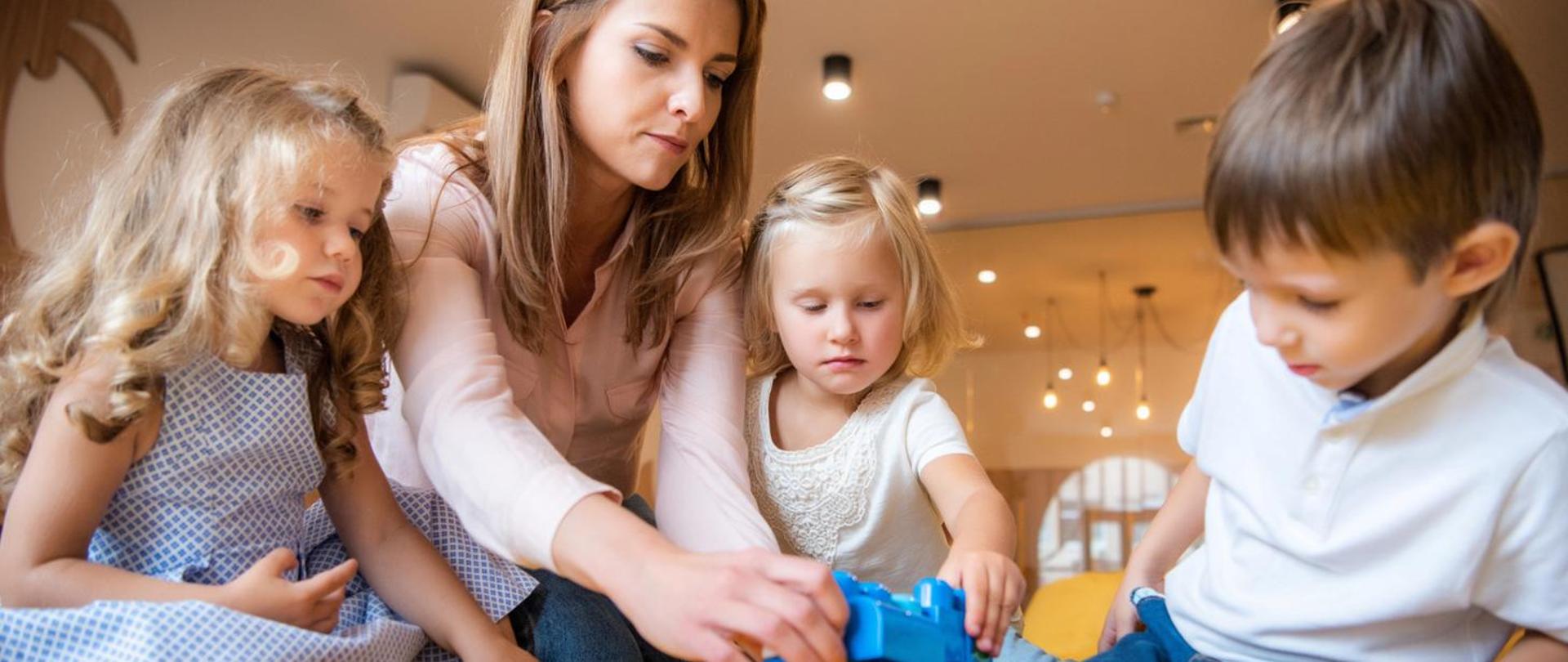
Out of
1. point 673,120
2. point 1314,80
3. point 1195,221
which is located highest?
point 1314,80

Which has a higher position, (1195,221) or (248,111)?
(248,111)

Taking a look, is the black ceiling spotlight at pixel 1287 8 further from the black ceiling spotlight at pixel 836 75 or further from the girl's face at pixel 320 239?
the girl's face at pixel 320 239

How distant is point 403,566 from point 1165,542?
24.3 inches

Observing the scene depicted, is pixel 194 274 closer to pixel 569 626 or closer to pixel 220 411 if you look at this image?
pixel 220 411

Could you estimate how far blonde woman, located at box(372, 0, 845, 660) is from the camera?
86 cm

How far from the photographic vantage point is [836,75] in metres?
3.48

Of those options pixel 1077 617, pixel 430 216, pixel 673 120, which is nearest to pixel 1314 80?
pixel 673 120

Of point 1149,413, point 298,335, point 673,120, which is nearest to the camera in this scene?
point 298,335

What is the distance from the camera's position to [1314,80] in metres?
0.72

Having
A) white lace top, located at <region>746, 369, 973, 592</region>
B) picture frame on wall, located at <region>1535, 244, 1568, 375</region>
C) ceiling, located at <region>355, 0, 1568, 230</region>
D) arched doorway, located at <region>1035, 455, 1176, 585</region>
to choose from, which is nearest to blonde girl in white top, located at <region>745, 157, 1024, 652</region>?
white lace top, located at <region>746, 369, 973, 592</region>

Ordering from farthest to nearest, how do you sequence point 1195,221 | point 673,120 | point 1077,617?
1. point 1195,221
2. point 1077,617
3. point 673,120

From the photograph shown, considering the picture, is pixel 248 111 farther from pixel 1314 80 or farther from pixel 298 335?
pixel 1314 80

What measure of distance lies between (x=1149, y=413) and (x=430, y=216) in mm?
4812

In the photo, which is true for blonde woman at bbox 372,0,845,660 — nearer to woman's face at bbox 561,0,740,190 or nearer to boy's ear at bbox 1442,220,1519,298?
woman's face at bbox 561,0,740,190
